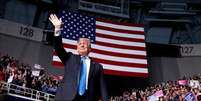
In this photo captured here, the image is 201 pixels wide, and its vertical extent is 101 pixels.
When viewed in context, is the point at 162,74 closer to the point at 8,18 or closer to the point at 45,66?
the point at 45,66

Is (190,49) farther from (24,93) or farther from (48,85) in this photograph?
(24,93)

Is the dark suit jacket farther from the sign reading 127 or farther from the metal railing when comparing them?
the sign reading 127

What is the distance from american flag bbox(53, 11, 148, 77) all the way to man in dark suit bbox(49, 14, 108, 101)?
716 inches

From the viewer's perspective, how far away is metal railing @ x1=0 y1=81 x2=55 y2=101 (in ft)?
56.1

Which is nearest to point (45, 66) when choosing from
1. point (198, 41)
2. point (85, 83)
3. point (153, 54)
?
point (153, 54)

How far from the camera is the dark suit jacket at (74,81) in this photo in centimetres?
446

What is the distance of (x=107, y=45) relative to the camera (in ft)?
77.9

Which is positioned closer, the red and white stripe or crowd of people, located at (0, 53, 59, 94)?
crowd of people, located at (0, 53, 59, 94)

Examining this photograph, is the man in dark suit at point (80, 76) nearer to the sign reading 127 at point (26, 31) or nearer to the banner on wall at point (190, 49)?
the sign reading 127 at point (26, 31)

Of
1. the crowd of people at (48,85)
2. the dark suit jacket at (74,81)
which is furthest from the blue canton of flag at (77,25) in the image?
the dark suit jacket at (74,81)

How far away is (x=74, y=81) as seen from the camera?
14.9 feet

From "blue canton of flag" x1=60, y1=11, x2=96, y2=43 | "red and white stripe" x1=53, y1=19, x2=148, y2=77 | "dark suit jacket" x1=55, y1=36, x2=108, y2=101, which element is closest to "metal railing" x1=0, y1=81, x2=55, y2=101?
"red and white stripe" x1=53, y1=19, x2=148, y2=77

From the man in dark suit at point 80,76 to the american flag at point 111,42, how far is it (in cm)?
1817

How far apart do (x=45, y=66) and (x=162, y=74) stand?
7503 mm
